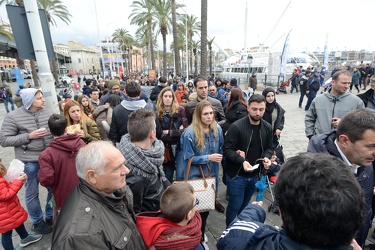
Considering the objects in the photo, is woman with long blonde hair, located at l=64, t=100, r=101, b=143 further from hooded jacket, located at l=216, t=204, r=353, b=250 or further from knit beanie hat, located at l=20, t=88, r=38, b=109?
hooded jacket, located at l=216, t=204, r=353, b=250

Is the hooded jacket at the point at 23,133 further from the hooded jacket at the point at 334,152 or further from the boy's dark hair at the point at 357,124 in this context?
the boy's dark hair at the point at 357,124

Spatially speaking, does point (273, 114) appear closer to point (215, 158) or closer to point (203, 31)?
point (215, 158)

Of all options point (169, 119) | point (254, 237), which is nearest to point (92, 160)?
point (254, 237)

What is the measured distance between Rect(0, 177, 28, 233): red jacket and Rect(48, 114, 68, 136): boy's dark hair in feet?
2.19

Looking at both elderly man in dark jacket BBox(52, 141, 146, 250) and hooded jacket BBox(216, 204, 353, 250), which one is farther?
elderly man in dark jacket BBox(52, 141, 146, 250)

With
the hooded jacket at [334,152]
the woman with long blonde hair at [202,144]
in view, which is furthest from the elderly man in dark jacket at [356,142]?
the woman with long blonde hair at [202,144]

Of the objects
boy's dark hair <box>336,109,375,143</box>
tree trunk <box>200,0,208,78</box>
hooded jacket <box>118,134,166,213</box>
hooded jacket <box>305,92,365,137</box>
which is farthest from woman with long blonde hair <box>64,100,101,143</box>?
tree trunk <box>200,0,208,78</box>

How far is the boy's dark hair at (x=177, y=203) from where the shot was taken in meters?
1.59

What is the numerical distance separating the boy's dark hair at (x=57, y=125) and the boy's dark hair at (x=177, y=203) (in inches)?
69.0

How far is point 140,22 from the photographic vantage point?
27609 mm

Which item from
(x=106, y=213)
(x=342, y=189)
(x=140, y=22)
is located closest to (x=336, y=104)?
(x=342, y=189)

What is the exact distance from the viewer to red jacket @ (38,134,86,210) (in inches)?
97.1

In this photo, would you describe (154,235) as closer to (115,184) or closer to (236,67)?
(115,184)

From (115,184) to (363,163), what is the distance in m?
1.92
